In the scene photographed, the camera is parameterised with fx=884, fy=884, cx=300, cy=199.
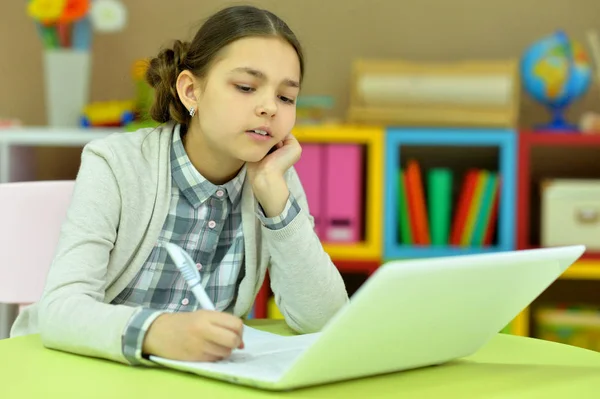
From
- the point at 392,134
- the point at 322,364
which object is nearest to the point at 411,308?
the point at 322,364

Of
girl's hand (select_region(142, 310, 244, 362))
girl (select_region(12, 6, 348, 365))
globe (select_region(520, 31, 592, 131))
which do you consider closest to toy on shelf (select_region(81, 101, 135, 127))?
globe (select_region(520, 31, 592, 131))

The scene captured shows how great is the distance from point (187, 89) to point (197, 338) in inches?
22.1

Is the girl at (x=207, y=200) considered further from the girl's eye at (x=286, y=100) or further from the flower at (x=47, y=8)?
the flower at (x=47, y=8)

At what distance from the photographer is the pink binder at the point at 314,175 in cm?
272

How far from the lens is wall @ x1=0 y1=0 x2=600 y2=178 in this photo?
3023mm

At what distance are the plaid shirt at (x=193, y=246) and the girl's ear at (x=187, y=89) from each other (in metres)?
0.05

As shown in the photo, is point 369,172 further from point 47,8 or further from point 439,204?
point 47,8

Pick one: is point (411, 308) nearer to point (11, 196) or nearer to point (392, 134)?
point (11, 196)

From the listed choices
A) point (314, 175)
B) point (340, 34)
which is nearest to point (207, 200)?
point (314, 175)

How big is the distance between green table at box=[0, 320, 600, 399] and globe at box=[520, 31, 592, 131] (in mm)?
1870

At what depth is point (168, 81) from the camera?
4.55 feet

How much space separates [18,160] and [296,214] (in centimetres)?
182

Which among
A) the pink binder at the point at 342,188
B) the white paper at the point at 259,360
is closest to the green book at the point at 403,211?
the pink binder at the point at 342,188

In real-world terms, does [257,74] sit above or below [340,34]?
below
